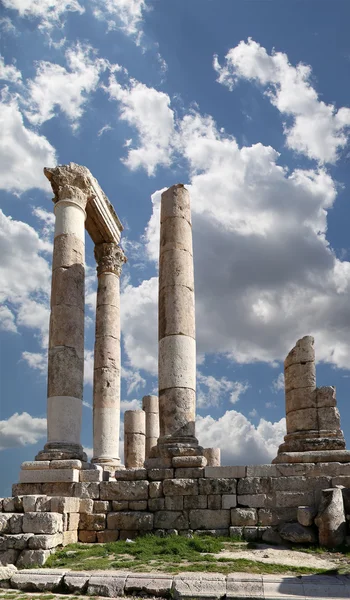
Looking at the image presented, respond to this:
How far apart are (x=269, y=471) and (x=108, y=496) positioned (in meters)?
4.34

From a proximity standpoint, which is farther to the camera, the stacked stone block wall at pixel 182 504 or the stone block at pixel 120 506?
the stone block at pixel 120 506

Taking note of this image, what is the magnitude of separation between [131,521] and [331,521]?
5134 mm

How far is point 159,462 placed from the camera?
16.0m

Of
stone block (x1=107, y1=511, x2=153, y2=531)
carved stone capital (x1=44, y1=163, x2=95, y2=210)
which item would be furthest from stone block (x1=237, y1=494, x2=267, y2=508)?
carved stone capital (x1=44, y1=163, x2=95, y2=210)

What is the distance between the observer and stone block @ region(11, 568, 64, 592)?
34.8ft

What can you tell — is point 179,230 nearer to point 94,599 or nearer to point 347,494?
point 347,494

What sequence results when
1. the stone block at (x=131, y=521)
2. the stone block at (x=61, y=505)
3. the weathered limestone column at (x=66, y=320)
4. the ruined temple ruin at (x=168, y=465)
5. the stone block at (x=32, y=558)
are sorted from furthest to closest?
1. the weathered limestone column at (x=66, y=320)
2. the stone block at (x=131, y=521)
3. the stone block at (x=61, y=505)
4. the ruined temple ruin at (x=168, y=465)
5. the stone block at (x=32, y=558)

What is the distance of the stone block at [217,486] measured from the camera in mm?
14688

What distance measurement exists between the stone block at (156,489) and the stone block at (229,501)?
1662mm

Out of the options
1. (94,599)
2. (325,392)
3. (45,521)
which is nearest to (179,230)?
(325,392)

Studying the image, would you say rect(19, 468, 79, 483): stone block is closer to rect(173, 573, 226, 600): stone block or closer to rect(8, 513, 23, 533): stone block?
rect(8, 513, 23, 533): stone block

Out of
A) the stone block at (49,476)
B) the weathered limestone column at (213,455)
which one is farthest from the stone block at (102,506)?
the weathered limestone column at (213,455)

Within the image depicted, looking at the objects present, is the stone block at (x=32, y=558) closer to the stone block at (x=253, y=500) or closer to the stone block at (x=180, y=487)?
the stone block at (x=180, y=487)

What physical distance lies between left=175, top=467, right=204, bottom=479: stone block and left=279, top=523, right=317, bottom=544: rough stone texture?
2711mm
